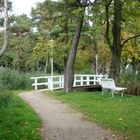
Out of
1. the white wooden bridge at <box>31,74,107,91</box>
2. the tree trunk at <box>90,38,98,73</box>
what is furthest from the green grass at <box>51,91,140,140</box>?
the tree trunk at <box>90,38,98,73</box>

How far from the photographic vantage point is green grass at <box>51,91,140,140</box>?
10.7 meters

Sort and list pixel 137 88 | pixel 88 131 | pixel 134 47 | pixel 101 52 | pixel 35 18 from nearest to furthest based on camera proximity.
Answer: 1. pixel 88 131
2. pixel 137 88
3. pixel 35 18
4. pixel 134 47
5. pixel 101 52

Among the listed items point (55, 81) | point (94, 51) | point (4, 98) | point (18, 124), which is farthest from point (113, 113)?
point (94, 51)

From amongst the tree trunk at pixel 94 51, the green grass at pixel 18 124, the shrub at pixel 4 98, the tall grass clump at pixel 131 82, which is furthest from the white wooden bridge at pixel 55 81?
the green grass at pixel 18 124

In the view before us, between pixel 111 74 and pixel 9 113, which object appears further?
pixel 111 74

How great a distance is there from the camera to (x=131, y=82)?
942 inches

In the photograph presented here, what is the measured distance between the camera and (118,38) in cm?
2425

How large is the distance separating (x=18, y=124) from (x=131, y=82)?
13557mm

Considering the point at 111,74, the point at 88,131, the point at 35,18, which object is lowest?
the point at 88,131

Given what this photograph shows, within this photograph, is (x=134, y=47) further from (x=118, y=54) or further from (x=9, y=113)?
(x=9, y=113)

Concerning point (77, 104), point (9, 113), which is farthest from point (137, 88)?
point (9, 113)

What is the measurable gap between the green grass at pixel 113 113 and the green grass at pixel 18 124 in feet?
6.53

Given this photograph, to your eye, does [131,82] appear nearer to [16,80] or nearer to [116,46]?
[116,46]

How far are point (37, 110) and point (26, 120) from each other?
296cm
